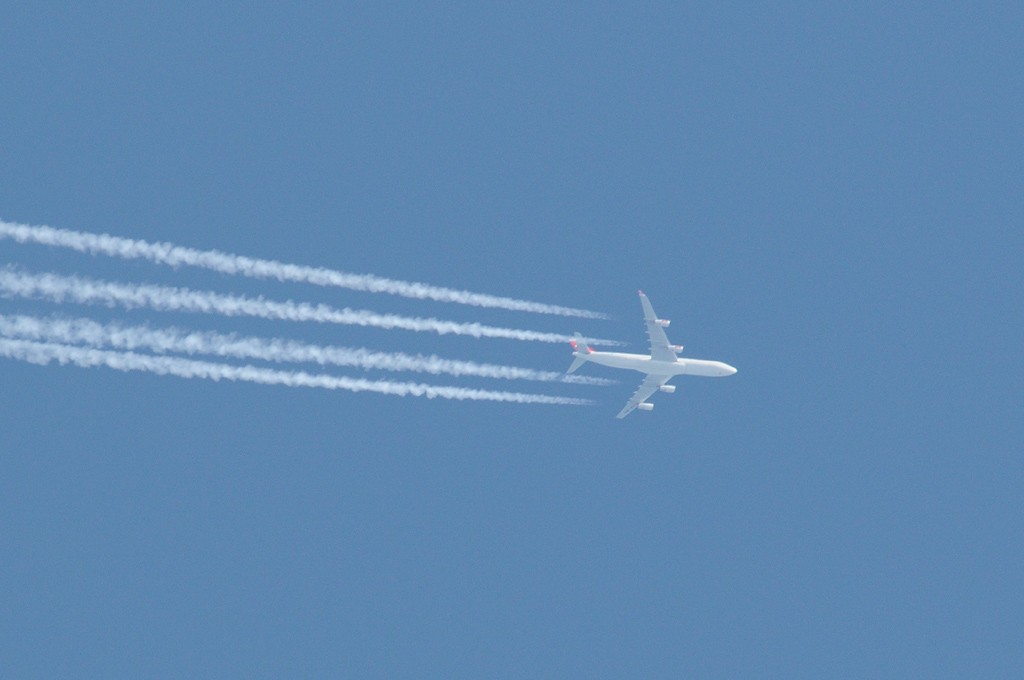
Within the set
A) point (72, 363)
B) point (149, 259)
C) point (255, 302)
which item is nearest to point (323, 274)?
point (255, 302)

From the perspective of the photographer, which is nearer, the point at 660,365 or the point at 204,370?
the point at 204,370

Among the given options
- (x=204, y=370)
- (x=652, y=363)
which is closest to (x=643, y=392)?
(x=652, y=363)

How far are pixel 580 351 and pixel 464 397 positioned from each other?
7.20 m

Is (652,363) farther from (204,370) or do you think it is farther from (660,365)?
(204,370)

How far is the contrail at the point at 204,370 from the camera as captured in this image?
53625 mm

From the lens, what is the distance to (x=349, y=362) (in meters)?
66.6

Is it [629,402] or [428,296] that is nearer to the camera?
[428,296]

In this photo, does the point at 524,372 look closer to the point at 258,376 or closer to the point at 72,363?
the point at 258,376

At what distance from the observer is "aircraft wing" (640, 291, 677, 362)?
250ft

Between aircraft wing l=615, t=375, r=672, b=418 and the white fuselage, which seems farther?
aircraft wing l=615, t=375, r=672, b=418

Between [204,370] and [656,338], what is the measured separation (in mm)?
24860

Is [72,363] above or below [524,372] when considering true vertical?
below

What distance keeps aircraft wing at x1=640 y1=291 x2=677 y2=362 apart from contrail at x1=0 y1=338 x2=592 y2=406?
6892 millimetres

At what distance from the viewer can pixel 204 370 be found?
60031mm
